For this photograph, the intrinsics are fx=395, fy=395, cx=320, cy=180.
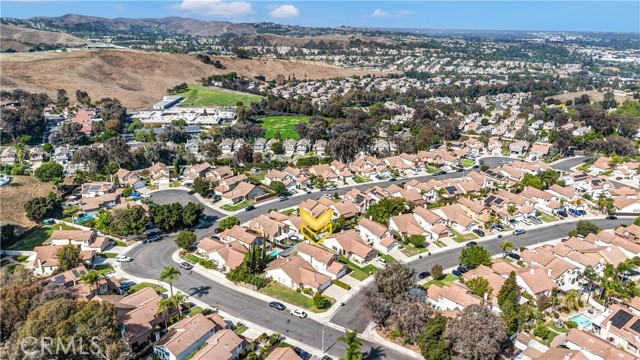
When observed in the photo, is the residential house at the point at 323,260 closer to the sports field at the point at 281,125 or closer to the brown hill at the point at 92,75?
the sports field at the point at 281,125

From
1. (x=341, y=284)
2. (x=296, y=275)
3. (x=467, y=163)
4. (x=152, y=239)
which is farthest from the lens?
(x=467, y=163)

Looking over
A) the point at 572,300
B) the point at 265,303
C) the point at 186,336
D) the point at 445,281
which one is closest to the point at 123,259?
the point at 265,303

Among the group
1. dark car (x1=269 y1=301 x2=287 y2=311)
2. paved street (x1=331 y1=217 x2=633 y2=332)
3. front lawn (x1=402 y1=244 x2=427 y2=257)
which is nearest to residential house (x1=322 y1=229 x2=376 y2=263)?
front lawn (x1=402 y1=244 x2=427 y2=257)

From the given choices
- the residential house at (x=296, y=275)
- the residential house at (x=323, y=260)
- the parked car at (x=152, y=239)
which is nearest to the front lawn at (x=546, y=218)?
the residential house at (x=323, y=260)

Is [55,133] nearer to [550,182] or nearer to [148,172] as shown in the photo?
[148,172]

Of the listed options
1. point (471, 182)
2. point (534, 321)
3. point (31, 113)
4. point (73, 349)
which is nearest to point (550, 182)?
point (471, 182)

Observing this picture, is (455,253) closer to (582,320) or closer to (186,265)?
(582,320)
